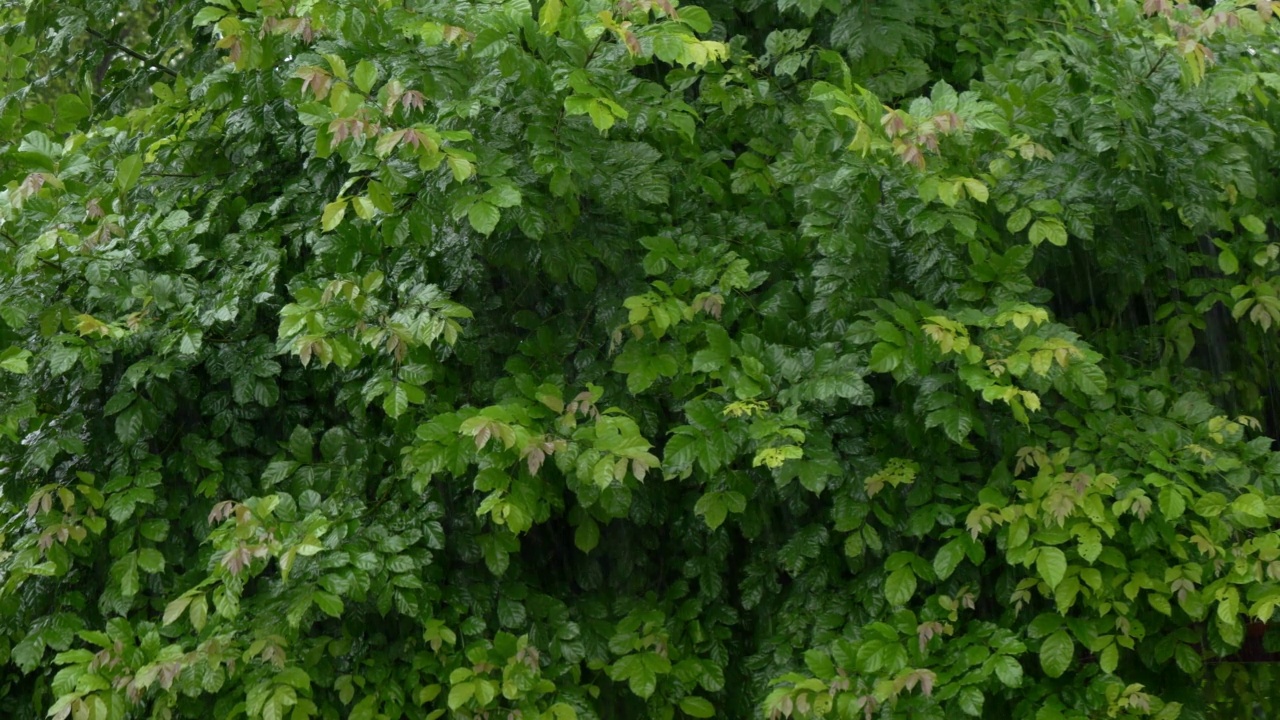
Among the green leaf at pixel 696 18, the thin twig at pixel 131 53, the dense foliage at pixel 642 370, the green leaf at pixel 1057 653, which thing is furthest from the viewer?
the thin twig at pixel 131 53

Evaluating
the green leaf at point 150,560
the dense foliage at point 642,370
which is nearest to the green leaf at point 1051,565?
the dense foliage at point 642,370

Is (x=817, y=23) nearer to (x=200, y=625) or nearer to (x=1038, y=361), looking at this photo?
(x=1038, y=361)

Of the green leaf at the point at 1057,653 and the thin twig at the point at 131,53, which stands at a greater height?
the thin twig at the point at 131,53

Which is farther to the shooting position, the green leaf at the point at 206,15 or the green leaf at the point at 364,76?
the green leaf at the point at 206,15

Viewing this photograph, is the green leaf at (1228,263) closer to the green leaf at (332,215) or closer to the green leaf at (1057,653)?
the green leaf at (1057,653)

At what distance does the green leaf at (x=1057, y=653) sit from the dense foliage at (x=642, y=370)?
0.01 meters

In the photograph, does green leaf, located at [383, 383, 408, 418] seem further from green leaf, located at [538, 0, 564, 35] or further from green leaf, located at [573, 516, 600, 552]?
green leaf, located at [538, 0, 564, 35]

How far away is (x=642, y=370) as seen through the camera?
10.5ft

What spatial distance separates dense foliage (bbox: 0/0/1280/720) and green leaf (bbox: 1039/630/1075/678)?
0.01 meters

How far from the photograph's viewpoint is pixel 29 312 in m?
3.40

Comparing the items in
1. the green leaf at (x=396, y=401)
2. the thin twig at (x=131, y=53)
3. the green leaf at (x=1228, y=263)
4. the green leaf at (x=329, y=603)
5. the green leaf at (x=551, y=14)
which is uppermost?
the green leaf at (x=551, y=14)

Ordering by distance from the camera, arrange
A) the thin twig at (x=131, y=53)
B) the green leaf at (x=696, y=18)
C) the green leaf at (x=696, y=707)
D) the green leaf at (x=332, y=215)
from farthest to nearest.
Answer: the thin twig at (x=131, y=53) < the green leaf at (x=696, y=707) < the green leaf at (x=696, y=18) < the green leaf at (x=332, y=215)

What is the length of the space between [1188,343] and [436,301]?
233 cm

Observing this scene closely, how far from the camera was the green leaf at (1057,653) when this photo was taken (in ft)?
10.2
